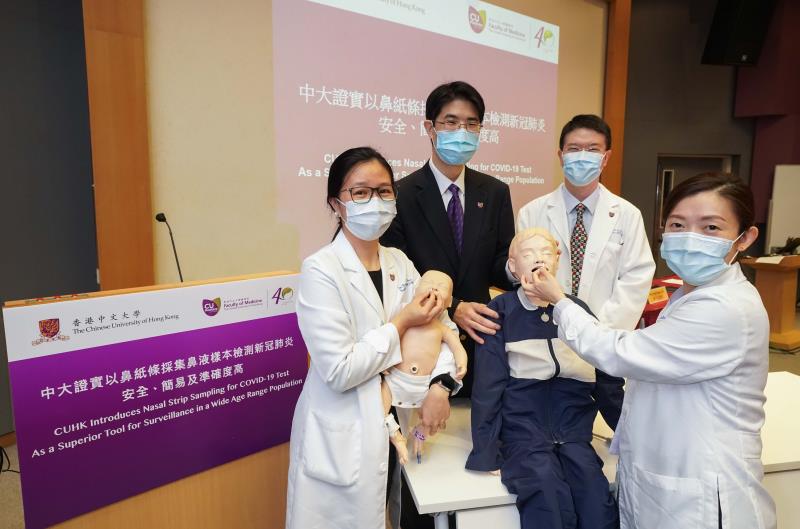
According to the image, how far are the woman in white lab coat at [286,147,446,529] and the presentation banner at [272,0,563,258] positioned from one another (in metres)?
1.54

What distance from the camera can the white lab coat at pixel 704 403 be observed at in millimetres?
1285

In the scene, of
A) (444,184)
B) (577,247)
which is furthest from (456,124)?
(577,247)

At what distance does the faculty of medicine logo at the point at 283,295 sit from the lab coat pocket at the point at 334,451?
597mm

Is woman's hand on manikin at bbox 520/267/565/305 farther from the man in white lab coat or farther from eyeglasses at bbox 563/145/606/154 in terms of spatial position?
eyeglasses at bbox 563/145/606/154

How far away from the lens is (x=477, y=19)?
375 cm

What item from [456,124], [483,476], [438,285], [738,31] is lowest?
[483,476]

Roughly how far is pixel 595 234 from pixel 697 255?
71 centimetres

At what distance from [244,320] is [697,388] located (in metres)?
1.48

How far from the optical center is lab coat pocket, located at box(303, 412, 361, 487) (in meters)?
1.46

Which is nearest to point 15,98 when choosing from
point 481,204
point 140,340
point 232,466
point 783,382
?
point 140,340

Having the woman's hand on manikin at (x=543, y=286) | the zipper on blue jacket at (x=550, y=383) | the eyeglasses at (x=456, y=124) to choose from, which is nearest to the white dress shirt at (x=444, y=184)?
the eyeglasses at (x=456, y=124)

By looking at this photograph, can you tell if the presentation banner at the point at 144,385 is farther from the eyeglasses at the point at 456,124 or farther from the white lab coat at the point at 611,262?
the white lab coat at the point at 611,262

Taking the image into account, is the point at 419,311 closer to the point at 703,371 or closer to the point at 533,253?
the point at 533,253

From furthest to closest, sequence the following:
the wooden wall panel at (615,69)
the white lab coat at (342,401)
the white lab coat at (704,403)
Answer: the wooden wall panel at (615,69), the white lab coat at (342,401), the white lab coat at (704,403)
